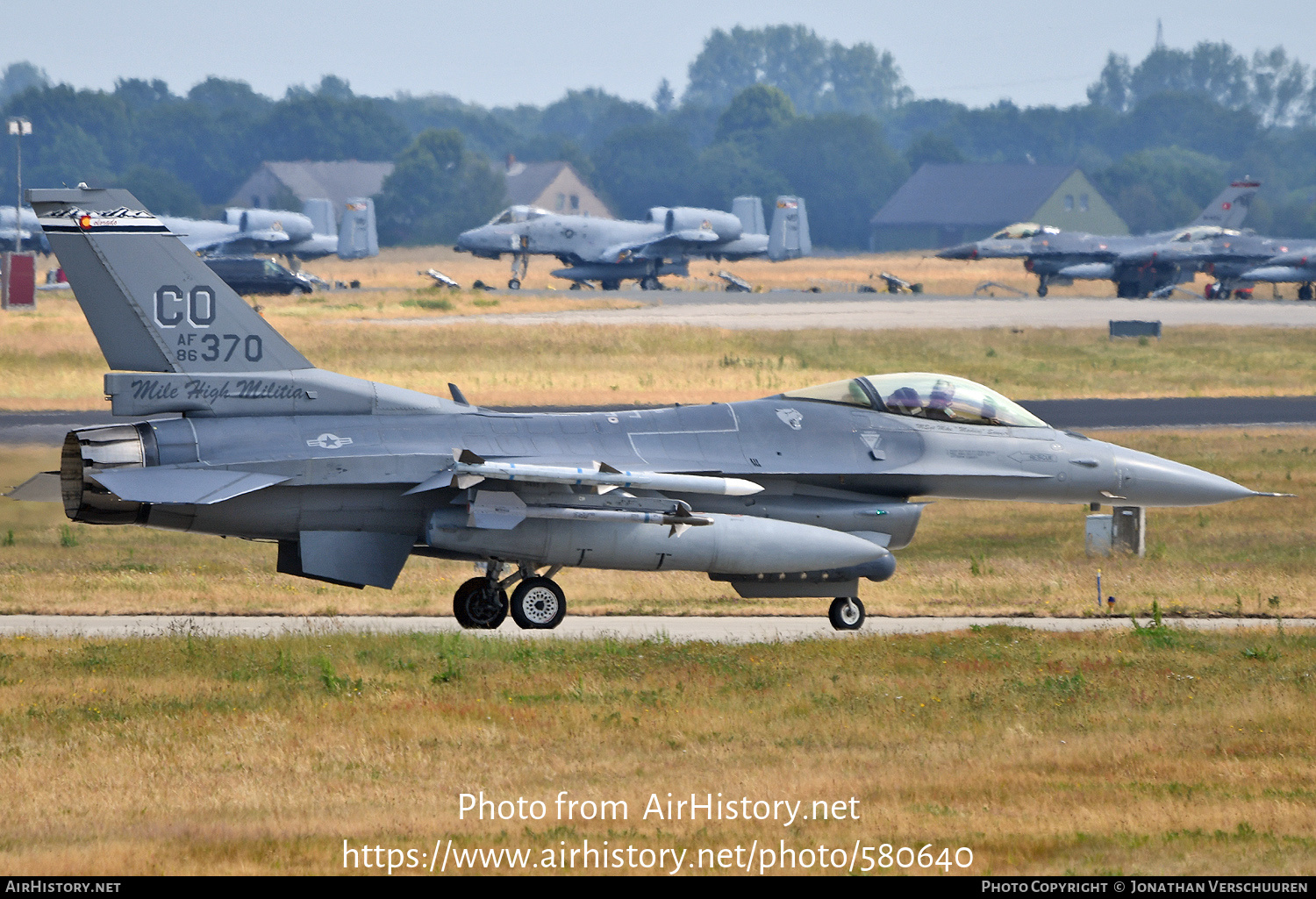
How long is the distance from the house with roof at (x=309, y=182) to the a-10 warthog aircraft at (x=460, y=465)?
142m

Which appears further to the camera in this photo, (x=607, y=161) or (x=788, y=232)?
(x=607, y=161)

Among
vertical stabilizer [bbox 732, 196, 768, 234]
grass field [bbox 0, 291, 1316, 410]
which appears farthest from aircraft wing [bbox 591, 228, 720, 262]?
grass field [bbox 0, 291, 1316, 410]

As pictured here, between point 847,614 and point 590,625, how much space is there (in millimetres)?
2816

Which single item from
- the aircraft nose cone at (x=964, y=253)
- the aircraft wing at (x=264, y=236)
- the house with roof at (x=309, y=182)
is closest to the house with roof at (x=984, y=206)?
the house with roof at (x=309, y=182)

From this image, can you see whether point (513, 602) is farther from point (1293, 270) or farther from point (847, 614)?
point (1293, 270)

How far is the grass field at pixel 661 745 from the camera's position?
28.9 feet

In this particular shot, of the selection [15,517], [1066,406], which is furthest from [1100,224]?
[15,517]

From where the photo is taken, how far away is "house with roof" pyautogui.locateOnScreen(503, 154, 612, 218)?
538 feet

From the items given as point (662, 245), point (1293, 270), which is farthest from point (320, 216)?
point (1293, 270)

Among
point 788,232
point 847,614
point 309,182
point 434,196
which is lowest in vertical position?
point 847,614

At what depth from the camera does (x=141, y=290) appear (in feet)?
50.4

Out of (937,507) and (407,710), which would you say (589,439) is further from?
(937,507)

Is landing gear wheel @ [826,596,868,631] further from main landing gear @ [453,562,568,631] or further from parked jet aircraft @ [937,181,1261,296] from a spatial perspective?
parked jet aircraft @ [937,181,1261,296]

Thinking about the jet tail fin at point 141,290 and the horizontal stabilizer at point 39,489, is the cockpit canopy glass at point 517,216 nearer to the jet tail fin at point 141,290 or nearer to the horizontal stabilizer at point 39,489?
the horizontal stabilizer at point 39,489
